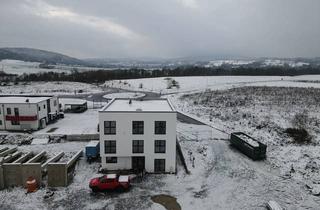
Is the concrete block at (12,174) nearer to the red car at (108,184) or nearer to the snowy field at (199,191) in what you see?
the snowy field at (199,191)

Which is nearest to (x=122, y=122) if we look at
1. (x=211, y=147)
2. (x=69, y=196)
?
(x=69, y=196)

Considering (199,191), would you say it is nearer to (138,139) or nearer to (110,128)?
(138,139)

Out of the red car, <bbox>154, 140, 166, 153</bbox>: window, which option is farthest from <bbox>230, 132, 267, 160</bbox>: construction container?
the red car

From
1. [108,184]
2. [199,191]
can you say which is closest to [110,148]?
[108,184]

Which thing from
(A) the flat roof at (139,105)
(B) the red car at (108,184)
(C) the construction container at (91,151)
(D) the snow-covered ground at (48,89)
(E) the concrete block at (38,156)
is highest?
(A) the flat roof at (139,105)

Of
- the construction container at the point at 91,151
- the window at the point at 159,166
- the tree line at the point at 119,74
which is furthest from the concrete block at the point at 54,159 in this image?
the tree line at the point at 119,74

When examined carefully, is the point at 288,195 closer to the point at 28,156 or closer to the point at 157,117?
the point at 157,117
